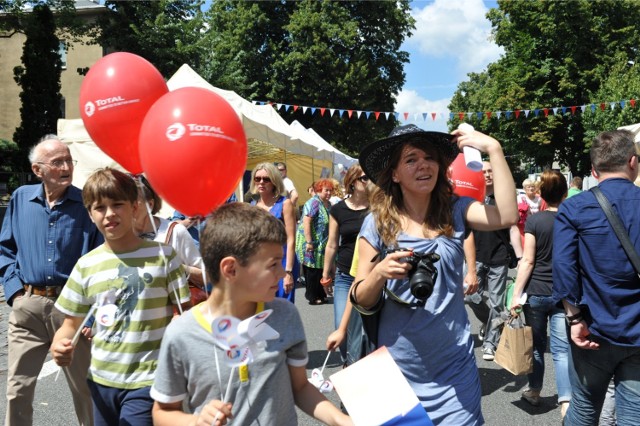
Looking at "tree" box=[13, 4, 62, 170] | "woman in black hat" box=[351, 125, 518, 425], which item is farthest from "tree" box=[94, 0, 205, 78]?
"woman in black hat" box=[351, 125, 518, 425]

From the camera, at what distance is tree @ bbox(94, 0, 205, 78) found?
26.7 metres

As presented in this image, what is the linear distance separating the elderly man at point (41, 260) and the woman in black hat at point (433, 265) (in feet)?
7.03

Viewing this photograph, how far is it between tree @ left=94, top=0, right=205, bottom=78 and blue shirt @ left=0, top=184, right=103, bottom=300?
23.9 m

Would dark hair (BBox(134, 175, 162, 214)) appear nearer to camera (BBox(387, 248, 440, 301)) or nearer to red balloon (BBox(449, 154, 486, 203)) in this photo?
camera (BBox(387, 248, 440, 301))

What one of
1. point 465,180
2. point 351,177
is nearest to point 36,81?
point 351,177

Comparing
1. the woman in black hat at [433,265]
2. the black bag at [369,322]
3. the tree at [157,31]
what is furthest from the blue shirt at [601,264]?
the tree at [157,31]

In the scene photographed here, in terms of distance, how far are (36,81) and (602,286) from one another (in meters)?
24.0

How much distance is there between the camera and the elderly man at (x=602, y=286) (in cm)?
310

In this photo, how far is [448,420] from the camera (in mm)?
2434

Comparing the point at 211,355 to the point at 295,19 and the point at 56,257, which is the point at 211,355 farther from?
the point at 295,19

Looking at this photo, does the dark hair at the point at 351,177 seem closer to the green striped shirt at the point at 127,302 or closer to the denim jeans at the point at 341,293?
the denim jeans at the point at 341,293

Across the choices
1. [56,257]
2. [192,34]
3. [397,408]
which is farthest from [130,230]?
[192,34]

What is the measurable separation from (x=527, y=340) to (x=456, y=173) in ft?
4.76

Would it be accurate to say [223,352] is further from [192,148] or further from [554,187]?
[554,187]
